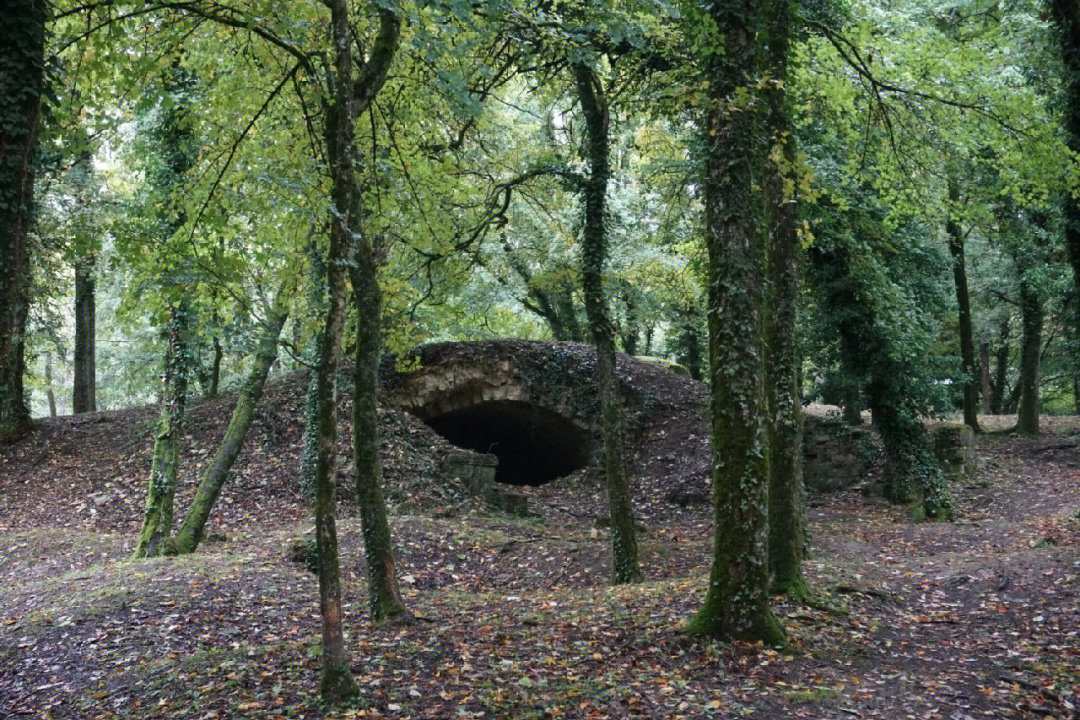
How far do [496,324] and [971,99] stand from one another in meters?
15.3

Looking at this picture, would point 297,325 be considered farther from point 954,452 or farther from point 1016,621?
point 954,452

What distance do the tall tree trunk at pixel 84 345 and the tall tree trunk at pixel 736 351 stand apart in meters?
16.4

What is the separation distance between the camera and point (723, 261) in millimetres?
6312

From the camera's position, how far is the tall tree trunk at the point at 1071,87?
9523 millimetres

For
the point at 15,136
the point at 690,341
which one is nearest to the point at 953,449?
the point at 690,341

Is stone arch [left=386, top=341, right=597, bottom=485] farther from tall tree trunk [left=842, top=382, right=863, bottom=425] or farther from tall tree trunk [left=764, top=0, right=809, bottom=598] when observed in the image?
tall tree trunk [left=764, top=0, right=809, bottom=598]

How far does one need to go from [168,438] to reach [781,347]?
7.84m

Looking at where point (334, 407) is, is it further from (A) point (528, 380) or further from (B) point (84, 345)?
(B) point (84, 345)

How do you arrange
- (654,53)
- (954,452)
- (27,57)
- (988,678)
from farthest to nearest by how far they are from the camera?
(954,452)
(654,53)
(988,678)
(27,57)

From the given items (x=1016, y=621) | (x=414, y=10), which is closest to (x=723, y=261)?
(x=414, y=10)

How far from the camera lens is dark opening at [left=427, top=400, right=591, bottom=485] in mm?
16500

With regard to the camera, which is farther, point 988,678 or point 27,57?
point 988,678

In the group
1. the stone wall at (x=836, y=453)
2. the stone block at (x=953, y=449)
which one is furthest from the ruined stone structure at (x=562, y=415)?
the stone block at (x=953, y=449)

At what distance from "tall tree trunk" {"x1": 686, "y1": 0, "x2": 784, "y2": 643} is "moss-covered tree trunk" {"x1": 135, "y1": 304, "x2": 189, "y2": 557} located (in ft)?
23.5
